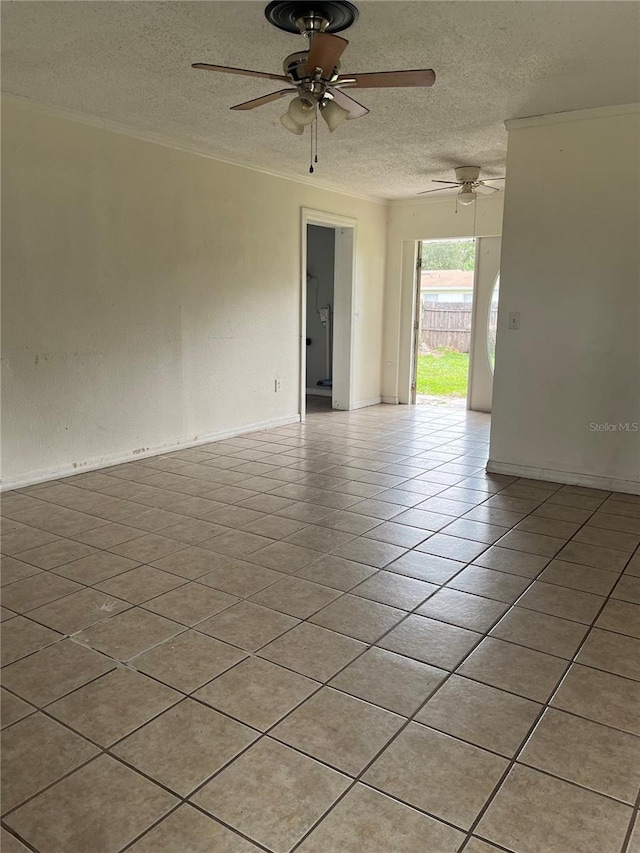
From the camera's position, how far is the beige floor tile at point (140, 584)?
101 inches

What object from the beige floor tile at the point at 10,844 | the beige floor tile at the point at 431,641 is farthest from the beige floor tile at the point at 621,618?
the beige floor tile at the point at 10,844

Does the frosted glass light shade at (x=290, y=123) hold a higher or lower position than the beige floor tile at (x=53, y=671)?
higher

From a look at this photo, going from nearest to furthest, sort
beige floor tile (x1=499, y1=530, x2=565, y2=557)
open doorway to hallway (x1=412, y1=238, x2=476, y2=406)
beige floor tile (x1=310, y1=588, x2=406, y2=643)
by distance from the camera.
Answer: beige floor tile (x1=310, y1=588, x2=406, y2=643), beige floor tile (x1=499, y1=530, x2=565, y2=557), open doorway to hallway (x1=412, y1=238, x2=476, y2=406)

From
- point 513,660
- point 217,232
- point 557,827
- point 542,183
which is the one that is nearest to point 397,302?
point 217,232

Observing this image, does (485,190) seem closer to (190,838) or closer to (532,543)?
(532,543)

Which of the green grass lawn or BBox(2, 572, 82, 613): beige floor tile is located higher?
the green grass lawn

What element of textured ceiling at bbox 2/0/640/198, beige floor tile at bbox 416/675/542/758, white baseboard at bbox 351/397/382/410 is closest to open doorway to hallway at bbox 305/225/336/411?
white baseboard at bbox 351/397/382/410

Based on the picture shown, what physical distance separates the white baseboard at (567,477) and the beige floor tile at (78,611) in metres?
2.99

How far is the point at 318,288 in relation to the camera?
837cm

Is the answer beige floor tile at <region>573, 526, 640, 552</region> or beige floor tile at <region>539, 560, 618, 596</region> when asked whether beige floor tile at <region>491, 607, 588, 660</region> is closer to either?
beige floor tile at <region>539, 560, 618, 596</region>

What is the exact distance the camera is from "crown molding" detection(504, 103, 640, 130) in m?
3.76

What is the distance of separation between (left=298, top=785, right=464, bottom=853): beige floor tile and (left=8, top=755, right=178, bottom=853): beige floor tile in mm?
383

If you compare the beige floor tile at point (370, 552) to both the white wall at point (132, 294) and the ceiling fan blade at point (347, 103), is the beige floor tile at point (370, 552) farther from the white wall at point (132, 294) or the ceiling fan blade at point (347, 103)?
the white wall at point (132, 294)

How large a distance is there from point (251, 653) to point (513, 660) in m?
0.91
